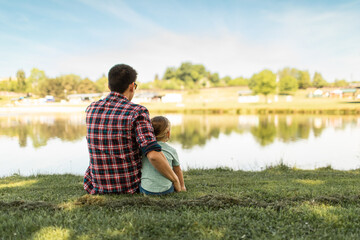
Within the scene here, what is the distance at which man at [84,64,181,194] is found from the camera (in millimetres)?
3273

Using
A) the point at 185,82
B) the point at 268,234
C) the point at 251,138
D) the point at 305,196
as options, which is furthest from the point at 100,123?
the point at 185,82

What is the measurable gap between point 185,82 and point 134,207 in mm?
140095

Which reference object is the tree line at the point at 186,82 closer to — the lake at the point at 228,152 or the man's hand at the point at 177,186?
the lake at the point at 228,152

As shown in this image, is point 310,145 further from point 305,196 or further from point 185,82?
point 185,82

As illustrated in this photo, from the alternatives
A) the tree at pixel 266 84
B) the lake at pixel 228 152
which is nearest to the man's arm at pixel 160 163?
the lake at pixel 228 152

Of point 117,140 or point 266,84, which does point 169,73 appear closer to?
point 266,84

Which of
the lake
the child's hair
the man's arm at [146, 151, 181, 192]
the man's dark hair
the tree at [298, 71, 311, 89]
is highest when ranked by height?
the tree at [298, 71, 311, 89]

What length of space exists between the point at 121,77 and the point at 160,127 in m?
0.79

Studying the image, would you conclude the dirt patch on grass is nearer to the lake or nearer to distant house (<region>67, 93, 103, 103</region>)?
the lake

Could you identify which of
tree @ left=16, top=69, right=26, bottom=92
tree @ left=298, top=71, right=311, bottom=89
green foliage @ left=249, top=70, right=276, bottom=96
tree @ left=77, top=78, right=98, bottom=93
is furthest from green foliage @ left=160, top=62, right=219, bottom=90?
green foliage @ left=249, top=70, right=276, bottom=96

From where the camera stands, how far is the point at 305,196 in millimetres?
3592

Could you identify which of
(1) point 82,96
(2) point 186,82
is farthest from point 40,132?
(2) point 186,82

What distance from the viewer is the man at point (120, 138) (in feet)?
10.7

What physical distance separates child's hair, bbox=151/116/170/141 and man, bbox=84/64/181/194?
1.11 ft
